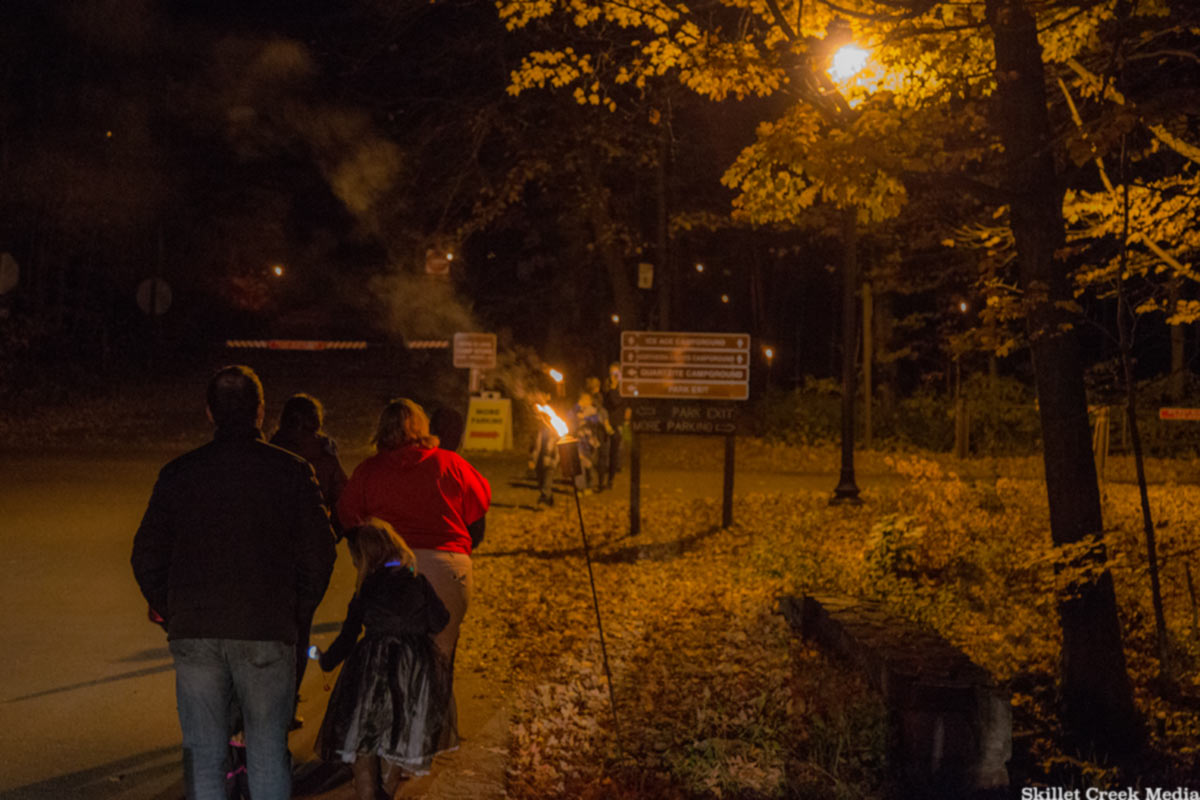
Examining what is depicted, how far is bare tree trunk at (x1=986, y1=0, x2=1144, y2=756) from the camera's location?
23.3 ft

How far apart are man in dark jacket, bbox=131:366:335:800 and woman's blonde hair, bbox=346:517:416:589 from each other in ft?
1.72

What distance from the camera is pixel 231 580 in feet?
13.5

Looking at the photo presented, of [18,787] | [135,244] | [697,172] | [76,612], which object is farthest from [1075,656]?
[135,244]

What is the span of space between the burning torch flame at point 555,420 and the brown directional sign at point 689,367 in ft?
20.8

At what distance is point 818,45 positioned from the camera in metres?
8.82

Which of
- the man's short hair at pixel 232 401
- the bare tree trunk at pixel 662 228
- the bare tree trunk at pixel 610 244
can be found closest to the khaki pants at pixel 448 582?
the man's short hair at pixel 232 401

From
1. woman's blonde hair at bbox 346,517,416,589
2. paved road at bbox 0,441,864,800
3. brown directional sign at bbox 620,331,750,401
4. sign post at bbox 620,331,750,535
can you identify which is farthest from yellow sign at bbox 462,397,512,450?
woman's blonde hair at bbox 346,517,416,589

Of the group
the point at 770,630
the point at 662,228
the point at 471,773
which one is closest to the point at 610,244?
the point at 662,228

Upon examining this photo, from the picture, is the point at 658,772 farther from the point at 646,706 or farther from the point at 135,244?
the point at 135,244

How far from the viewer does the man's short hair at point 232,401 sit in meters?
4.28

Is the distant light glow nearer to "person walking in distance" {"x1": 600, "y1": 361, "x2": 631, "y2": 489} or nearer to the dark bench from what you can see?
the dark bench

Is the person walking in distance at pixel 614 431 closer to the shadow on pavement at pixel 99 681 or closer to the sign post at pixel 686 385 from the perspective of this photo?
the sign post at pixel 686 385

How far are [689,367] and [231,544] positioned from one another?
9265mm

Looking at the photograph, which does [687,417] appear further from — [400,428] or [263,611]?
[263,611]
